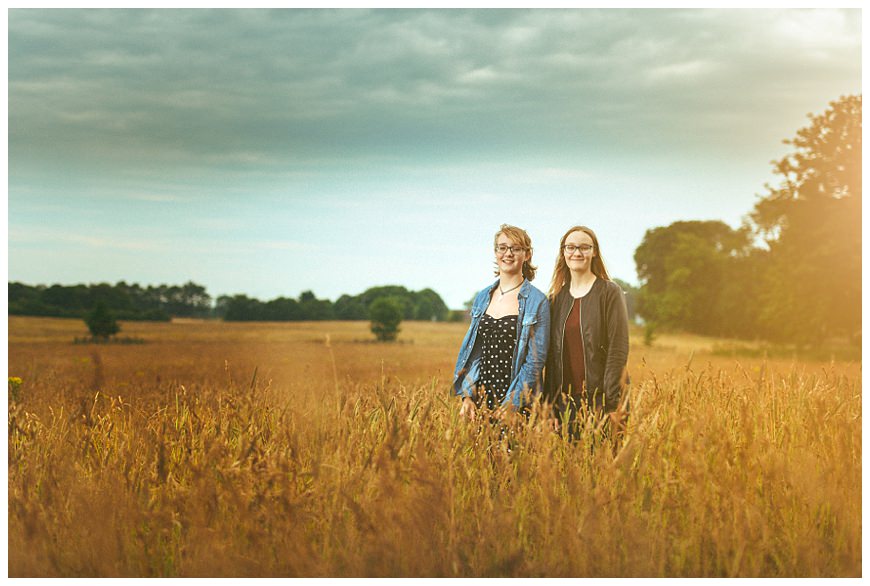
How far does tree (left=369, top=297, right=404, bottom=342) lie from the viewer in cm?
1288

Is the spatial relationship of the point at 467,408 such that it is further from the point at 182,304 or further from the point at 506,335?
the point at 182,304

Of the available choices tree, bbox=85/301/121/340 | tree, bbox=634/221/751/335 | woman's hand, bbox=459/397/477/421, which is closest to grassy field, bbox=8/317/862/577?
woman's hand, bbox=459/397/477/421

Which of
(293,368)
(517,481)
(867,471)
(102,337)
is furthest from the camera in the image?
(102,337)

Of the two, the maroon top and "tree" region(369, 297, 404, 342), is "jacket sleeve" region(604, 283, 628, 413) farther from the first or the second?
"tree" region(369, 297, 404, 342)

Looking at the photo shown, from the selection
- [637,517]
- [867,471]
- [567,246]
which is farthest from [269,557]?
[867,471]

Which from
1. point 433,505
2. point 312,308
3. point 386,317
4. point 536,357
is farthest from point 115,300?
point 433,505

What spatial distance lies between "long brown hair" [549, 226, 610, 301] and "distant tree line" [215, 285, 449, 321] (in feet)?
15.0

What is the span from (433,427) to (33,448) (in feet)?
6.68

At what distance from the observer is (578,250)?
364 cm

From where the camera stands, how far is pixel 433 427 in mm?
3389

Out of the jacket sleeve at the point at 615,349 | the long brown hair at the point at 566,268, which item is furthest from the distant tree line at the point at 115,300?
the jacket sleeve at the point at 615,349

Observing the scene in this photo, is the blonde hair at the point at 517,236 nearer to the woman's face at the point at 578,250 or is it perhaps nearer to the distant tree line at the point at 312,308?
the woman's face at the point at 578,250

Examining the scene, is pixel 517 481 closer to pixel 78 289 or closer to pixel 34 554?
pixel 34 554
